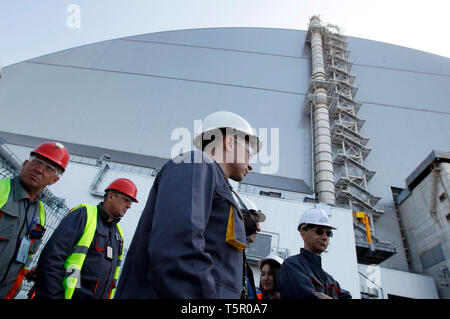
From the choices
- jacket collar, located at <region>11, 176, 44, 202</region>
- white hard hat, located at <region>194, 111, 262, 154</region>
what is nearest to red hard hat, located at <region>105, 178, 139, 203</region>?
jacket collar, located at <region>11, 176, 44, 202</region>

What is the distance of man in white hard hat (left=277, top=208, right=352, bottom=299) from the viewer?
1.87m

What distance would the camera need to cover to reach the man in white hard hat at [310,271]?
187cm

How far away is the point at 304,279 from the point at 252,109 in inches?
556

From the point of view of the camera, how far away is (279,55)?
60.3 ft

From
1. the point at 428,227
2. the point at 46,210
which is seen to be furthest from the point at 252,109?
the point at 46,210

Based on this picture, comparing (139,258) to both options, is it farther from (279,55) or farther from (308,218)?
(279,55)

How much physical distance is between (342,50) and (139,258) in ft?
71.1

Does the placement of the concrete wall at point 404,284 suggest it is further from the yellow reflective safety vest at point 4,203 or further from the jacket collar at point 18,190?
the jacket collar at point 18,190

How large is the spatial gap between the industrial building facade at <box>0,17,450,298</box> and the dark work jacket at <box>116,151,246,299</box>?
25.6ft

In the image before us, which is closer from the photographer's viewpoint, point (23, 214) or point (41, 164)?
point (23, 214)

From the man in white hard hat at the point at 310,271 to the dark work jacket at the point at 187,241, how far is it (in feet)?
3.42

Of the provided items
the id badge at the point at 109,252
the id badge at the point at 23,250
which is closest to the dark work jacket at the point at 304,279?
the id badge at the point at 109,252

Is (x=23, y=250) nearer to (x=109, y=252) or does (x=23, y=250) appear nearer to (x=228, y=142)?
(x=109, y=252)

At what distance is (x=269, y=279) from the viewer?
296 centimetres
